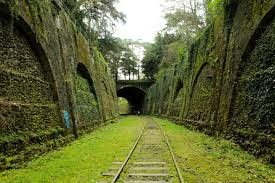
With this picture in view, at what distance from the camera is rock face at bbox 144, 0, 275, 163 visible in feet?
30.5

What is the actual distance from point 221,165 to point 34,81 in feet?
24.1

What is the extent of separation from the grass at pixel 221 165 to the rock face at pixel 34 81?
15.5ft

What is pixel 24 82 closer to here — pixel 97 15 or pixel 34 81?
pixel 34 81

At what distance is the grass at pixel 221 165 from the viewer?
6898 mm

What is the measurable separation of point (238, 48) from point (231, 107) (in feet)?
8.00

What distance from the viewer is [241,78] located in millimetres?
11844

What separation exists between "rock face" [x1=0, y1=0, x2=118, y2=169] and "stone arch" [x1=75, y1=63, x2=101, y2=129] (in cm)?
60

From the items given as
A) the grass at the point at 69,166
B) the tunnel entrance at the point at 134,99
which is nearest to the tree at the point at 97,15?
the grass at the point at 69,166

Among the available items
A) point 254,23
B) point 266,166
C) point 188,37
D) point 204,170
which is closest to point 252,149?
point 266,166

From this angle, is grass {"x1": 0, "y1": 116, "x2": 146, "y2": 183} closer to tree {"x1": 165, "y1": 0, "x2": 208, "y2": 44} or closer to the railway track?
the railway track

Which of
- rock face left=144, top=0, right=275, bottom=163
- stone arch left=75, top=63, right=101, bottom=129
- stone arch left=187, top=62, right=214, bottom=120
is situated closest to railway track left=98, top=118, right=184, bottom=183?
rock face left=144, top=0, right=275, bottom=163

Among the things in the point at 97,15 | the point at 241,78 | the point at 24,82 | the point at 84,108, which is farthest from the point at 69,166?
the point at 97,15

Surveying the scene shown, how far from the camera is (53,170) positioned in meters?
7.84

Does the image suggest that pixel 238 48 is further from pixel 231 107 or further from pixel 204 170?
pixel 204 170
